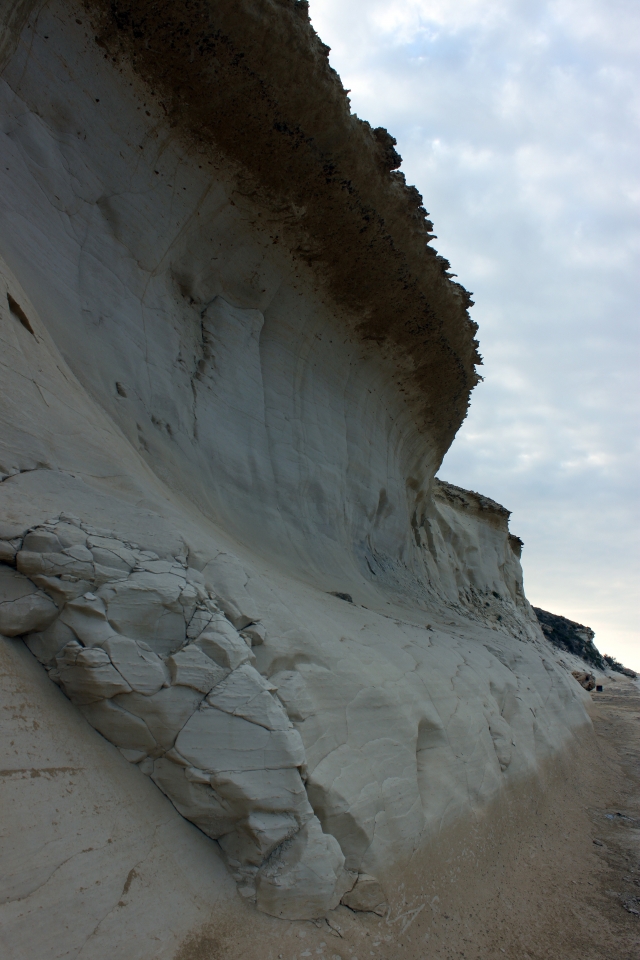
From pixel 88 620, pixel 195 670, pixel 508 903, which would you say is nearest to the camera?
pixel 88 620

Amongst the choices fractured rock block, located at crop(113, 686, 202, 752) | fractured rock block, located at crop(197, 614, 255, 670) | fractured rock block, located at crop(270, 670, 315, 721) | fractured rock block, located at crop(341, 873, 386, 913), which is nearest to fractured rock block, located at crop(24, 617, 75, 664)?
fractured rock block, located at crop(113, 686, 202, 752)

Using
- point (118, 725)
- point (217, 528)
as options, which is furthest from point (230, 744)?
point (217, 528)

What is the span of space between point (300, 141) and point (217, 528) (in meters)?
3.75

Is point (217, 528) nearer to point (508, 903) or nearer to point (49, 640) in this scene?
point (49, 640)

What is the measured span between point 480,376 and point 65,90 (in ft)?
20.2

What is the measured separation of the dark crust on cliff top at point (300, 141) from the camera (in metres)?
4.45

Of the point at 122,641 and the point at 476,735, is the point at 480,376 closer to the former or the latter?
the point at 476,735

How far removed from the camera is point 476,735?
14.3 ft

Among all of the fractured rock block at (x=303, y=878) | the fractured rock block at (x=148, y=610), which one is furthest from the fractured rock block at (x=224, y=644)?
the fractured rock block at (x=303, y=878)

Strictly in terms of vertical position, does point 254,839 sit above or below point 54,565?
below

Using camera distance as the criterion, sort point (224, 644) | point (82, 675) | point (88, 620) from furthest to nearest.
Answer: point (224, 644)
point (88, 620)
point (82, 675)

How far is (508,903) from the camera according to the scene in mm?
3262

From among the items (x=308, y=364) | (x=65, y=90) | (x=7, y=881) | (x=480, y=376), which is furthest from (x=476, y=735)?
(x=65, y=90)

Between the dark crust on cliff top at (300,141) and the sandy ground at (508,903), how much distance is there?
5.37 meters
